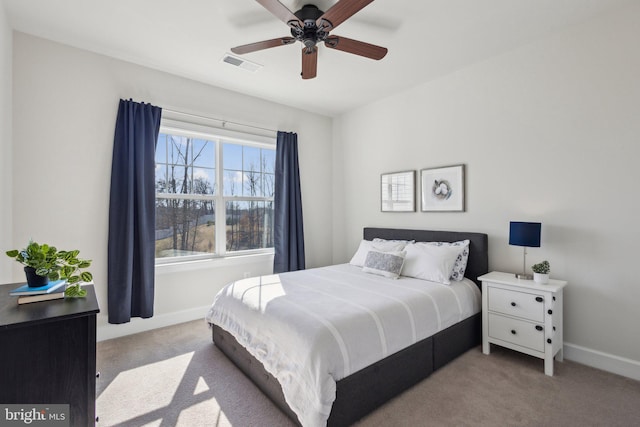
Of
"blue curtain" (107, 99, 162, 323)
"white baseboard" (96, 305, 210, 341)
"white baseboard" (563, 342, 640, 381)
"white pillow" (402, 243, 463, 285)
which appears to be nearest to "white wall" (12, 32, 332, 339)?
"white baseboard" (96, 305, 210, 341)

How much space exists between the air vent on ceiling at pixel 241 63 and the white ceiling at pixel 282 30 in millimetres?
64

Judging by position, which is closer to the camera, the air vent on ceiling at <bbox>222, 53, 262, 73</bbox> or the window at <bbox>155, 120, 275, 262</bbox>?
the air vent on ceiling at <bbox>222, 53, 262, 73</bbox>

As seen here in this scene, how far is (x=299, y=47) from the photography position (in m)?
2.81

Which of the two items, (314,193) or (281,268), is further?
(314,193)

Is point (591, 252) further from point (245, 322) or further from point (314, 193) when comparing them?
point (314, 193)

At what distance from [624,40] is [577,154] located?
88 cm

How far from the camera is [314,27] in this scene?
2.13 m

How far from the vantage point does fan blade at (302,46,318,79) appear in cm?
234

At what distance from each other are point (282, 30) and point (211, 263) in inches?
103

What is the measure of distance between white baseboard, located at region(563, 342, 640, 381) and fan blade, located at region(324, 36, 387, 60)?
2923 mm

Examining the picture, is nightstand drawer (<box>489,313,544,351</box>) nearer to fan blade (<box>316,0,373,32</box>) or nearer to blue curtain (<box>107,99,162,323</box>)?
fan blade (<box>316,0,373,32</box>)

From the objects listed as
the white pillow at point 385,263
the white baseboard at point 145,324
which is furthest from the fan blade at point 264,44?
the white baseboard at point 145,324

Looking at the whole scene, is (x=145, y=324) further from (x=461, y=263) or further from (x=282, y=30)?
(x=461, y=263)

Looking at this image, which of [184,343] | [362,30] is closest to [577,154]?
[362,30]
